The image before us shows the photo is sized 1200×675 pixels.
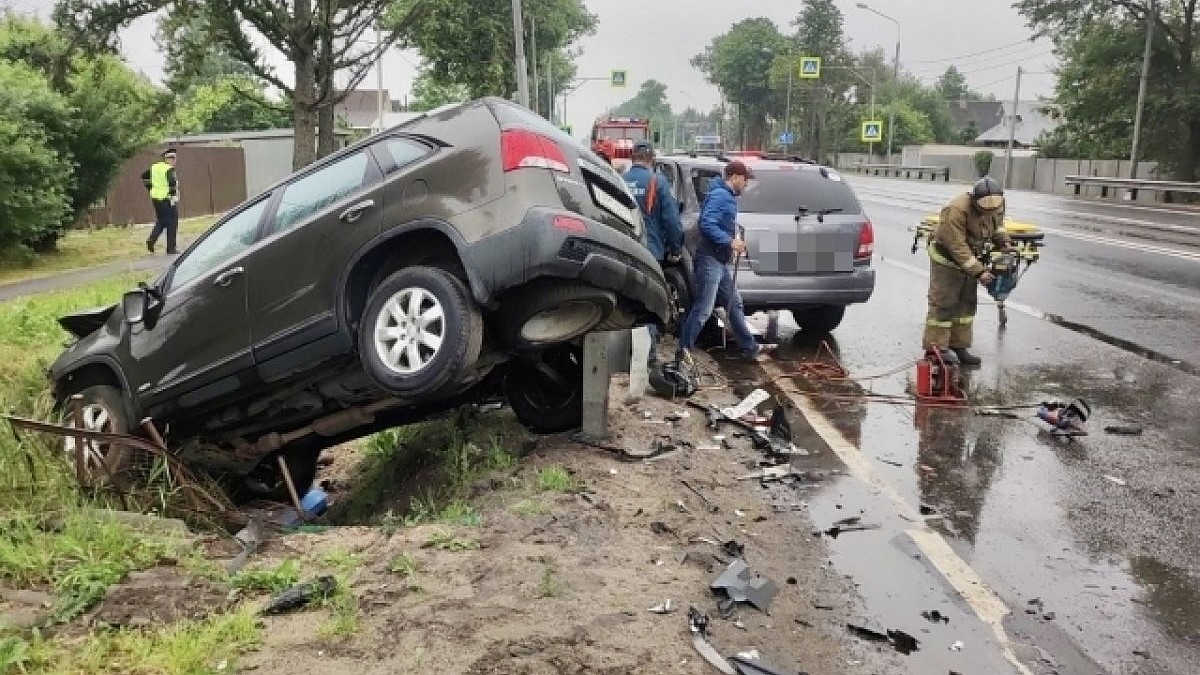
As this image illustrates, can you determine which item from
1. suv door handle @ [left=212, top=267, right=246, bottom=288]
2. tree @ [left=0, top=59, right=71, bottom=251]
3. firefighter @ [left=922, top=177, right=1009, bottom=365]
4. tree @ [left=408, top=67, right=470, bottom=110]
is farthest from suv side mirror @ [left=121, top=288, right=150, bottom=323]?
tree @ [left=408, top=67, right=470, bottom=110]

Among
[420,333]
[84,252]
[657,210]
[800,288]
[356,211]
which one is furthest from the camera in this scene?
[84,252]

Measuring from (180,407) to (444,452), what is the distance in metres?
1.53

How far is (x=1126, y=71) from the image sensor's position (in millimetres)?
43719

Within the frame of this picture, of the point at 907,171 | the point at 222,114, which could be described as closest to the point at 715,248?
the point at 222,114

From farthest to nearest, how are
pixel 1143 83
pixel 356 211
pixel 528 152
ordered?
pixel 1143 83, pixel 356 211, pixel 528 152

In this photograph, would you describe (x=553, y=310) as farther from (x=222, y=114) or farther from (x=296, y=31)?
(x=222, y=114)

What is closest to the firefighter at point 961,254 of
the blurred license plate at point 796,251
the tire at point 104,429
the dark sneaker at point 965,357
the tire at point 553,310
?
the dark sneaker at point 965,357

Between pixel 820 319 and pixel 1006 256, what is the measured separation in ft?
7.64

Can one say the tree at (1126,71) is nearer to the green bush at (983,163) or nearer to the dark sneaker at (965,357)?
the green bush at (983,163)

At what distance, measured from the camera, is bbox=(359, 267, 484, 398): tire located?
15.9ft

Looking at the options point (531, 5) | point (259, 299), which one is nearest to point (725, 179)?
point (259, 299)

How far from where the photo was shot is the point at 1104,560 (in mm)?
4688

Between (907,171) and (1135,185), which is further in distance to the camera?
(907,171)

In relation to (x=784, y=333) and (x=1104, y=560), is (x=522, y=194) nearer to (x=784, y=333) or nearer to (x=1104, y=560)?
(x=1104, y=560)
